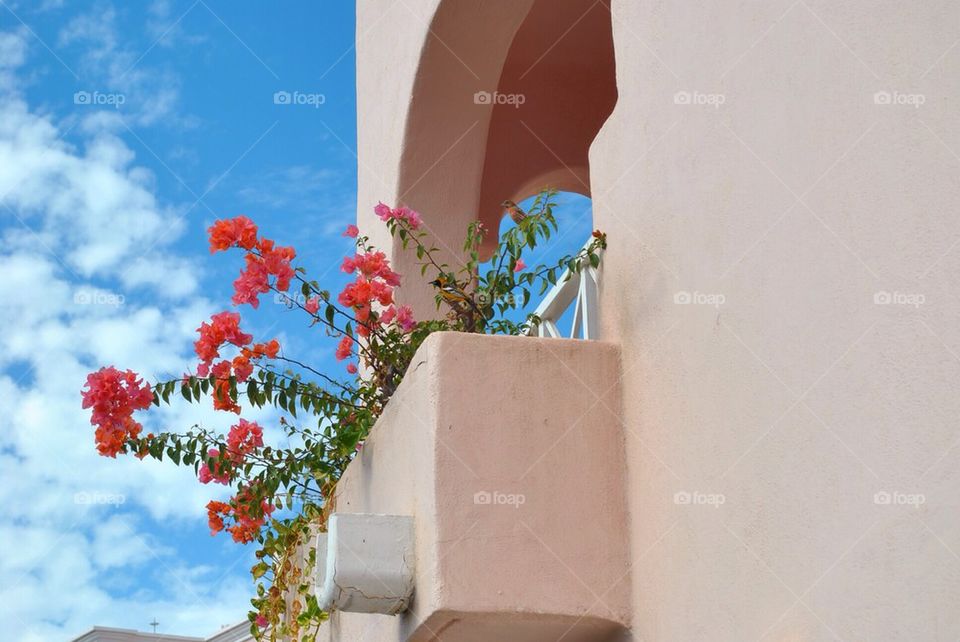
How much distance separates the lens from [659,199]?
3.66 m

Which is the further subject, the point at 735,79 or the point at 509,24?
the point at 509,24

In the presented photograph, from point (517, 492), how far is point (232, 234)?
1.56 metres

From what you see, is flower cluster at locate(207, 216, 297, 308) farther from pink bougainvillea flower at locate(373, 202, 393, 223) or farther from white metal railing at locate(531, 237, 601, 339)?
white metal railing at locate(531, 237, 601, 339)

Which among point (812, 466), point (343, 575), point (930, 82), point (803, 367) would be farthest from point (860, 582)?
point (343, 575)

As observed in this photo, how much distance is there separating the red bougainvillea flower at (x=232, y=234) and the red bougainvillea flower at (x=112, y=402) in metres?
0.62

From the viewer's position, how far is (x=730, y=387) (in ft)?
10.3

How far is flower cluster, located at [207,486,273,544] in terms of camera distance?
541 cm

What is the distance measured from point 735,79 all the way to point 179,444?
2.88 meters

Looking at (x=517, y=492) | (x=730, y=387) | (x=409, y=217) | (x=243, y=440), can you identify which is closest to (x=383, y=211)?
(x=409, y=217)

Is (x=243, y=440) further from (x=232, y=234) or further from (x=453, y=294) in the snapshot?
(x=453, y=294)

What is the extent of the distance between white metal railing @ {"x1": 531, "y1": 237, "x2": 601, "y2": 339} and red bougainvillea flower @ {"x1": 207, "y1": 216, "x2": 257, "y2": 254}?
1058 mm

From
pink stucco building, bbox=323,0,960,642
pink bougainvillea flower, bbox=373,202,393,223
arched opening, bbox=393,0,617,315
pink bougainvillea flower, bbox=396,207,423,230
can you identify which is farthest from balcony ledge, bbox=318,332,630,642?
arched opening, bbox=393,0,617,315

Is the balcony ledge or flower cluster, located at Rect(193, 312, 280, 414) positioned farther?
flower cluster, located at Rect(193, 312, 280, 414)

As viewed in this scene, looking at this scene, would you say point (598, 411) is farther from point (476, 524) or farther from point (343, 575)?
point (343, 575)
